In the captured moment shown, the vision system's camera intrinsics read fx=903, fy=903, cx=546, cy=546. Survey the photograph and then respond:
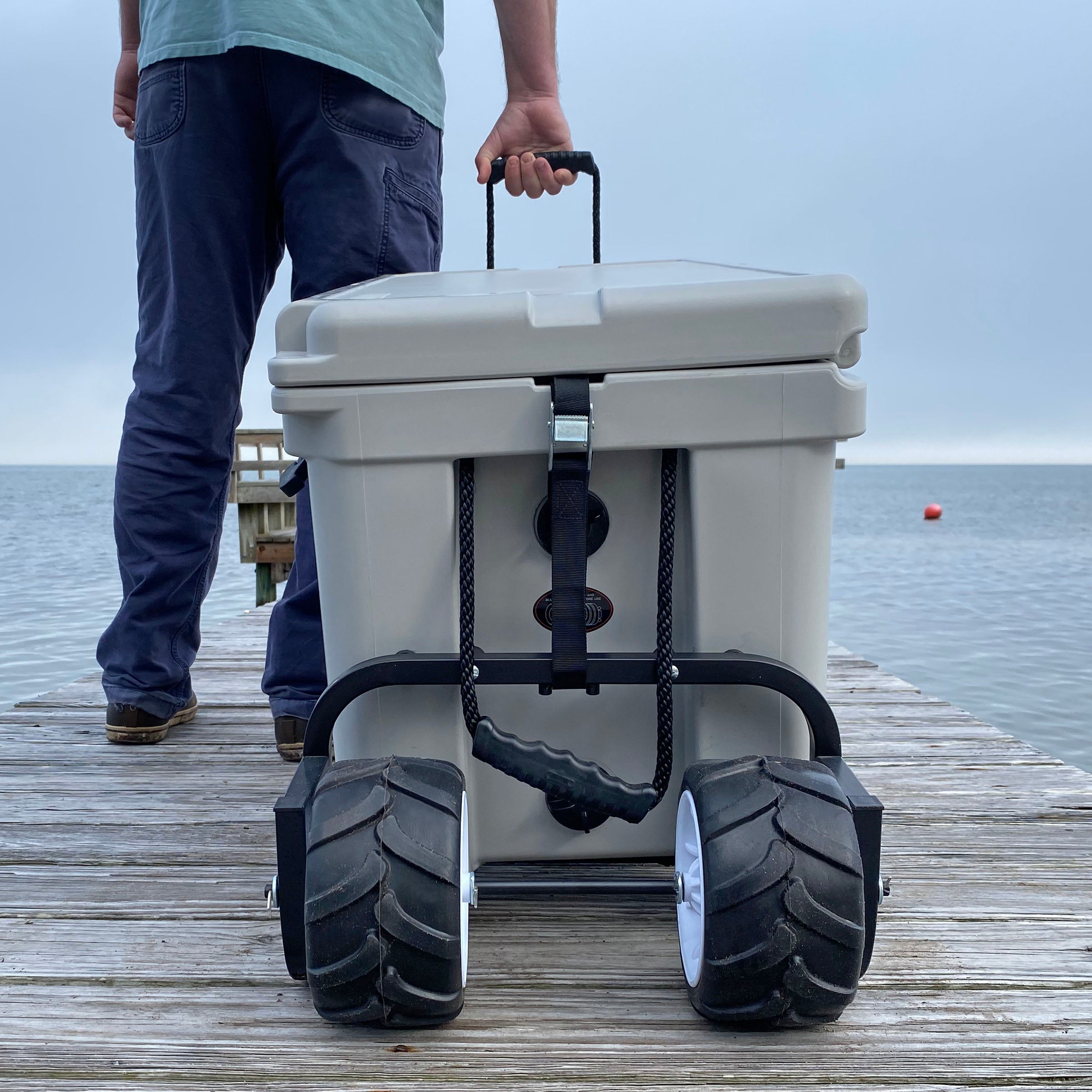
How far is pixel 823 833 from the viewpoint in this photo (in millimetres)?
717

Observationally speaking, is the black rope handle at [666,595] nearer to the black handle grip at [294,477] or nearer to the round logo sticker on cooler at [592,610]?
the round logo sticker on cooler at [592,610]

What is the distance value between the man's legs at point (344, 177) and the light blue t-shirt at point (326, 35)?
3 centimetres

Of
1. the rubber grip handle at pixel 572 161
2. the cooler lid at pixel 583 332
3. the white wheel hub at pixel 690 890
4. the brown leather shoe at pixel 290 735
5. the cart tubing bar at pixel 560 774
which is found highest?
the rubber grip handle at pixel 572 161

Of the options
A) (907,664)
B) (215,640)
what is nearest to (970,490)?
(907,664)

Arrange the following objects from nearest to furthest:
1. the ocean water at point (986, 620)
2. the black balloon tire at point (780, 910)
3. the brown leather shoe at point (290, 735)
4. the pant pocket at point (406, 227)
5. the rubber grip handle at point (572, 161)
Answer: the black balloon tire at point (780, 910), the rubber grip handle at point (572, 161), the pant pocket at point (406, 227), the brown leather shoe at point (290, 735), the ocean water at point (986, 620)

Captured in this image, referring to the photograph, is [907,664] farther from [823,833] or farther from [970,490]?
[970,490]

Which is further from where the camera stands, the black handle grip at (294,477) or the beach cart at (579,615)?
the black handle grip at (294,477)

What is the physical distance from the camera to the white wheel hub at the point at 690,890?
0.74 meters

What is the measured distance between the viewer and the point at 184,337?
4.50ft

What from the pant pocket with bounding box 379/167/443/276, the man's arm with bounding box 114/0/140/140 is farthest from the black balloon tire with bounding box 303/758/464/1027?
the man's arm with bounding box 114/0/140/140

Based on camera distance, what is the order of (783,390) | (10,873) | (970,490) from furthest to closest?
(970,490) < (10,873) < (783,390)

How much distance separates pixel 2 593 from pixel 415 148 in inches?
250

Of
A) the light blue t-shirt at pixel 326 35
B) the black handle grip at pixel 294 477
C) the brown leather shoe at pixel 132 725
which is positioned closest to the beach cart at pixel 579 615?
the black handle grip at pixel 294 477

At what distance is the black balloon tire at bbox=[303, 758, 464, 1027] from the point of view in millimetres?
700
